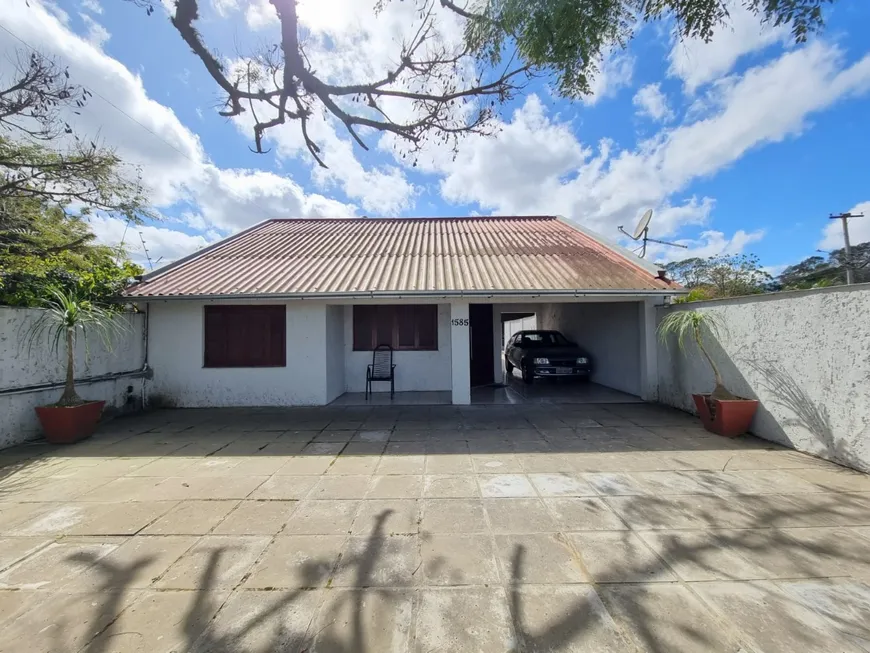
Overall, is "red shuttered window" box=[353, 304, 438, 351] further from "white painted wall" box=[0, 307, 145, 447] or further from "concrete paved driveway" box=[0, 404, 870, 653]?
"white painted wall" box=[0, 307, 145, 447]

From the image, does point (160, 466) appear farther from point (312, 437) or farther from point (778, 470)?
point (778, 470)

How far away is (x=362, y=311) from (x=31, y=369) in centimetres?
588

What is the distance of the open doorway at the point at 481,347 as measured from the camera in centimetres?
1066

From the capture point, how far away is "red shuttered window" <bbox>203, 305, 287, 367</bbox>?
8.08 metres

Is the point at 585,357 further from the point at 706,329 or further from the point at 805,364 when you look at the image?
the point at 805,364

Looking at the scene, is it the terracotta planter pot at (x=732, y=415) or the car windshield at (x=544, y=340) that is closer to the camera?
the terracotta planter pot at (x=732, y=415)

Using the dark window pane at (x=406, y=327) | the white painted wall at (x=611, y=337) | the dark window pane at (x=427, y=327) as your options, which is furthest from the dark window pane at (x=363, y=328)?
the white painted wall at (x=611, y=337)

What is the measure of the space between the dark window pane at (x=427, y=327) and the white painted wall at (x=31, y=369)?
623 cm

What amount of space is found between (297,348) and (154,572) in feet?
18.7

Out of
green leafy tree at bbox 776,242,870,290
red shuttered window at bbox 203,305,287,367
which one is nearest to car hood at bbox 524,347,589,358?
red shuttered window at bbox 203,305,287,367

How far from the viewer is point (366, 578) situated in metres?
2.44

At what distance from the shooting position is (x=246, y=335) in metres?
8.12

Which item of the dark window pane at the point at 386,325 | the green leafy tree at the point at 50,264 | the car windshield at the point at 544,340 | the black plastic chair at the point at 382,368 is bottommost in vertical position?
the black plastic chair at the point at 382,368

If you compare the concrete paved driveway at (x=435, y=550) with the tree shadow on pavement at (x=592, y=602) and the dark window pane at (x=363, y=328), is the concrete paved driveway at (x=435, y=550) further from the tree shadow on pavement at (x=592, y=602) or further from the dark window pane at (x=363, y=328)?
the dark window pane at (x=363, y=328)
